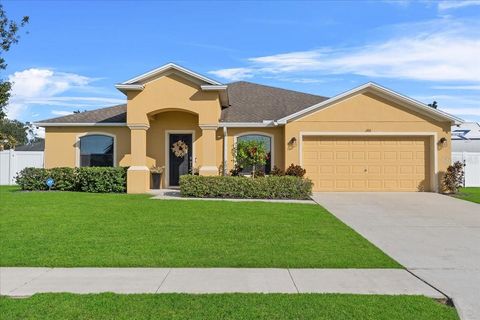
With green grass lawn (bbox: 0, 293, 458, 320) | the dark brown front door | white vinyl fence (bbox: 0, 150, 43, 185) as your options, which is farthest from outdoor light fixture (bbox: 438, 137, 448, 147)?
white vinyl fence (bbox: 0, 150, 43, 185)

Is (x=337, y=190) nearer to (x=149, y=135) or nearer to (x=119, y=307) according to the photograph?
(x=149, y=135)

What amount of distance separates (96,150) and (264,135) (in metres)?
8.10

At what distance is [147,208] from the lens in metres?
12.1

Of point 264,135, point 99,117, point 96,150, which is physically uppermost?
point 99,117

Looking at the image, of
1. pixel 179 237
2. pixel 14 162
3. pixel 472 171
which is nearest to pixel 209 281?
pixel 179 237

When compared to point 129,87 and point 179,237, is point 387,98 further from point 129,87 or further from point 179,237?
point 179,237

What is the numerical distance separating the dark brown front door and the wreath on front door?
0.09 metres

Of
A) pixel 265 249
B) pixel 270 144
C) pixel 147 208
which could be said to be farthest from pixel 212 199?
pixel 265 249

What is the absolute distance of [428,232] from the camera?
30.5 feet

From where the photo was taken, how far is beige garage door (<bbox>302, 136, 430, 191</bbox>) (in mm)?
17844

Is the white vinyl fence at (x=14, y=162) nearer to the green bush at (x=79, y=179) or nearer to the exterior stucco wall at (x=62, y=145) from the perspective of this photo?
the exterior stucco wall at (x=62, y=145)

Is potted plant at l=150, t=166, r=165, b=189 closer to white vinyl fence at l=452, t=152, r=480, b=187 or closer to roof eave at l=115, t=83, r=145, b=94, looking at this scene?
roof eave at l=115, t=83, r=145, b=94

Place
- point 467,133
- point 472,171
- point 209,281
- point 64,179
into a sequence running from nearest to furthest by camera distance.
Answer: point 209,281 < point 64,179 < point 472,171 < point 467,133

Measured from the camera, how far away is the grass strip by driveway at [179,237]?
21.4 ft
